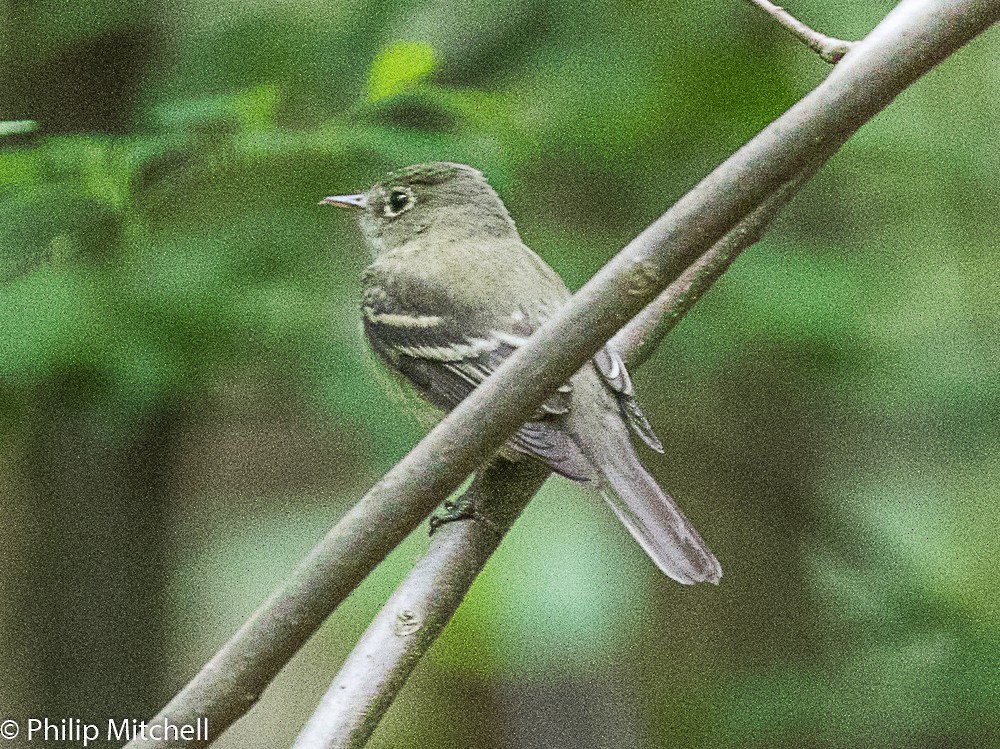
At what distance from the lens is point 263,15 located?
2.89 ft

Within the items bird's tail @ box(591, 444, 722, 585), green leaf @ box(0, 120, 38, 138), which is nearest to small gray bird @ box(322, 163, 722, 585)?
bird's tail @ box(591, 444, 722, 585)

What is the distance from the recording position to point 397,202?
1.02m

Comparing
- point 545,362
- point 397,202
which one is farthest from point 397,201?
point 545,362

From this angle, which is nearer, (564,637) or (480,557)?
(480,557)

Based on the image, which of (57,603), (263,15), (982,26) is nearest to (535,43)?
(263,15)

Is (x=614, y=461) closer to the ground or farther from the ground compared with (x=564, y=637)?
farther from the ground

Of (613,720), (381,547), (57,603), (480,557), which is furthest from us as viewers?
(613,720)

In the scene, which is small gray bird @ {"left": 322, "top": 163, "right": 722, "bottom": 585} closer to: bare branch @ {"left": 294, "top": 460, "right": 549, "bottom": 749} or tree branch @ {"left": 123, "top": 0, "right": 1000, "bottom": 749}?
bare branch @ {"left": 294, "top": 460, "right": 549, "bottom": 749}

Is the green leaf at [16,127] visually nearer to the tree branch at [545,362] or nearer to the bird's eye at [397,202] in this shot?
the bird's eye at [397,202]

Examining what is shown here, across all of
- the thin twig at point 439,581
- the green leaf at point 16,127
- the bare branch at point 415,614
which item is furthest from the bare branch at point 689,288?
the green leaf at point 16,127

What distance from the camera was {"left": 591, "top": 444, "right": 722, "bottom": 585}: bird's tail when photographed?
0.75 m

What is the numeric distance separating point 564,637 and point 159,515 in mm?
337

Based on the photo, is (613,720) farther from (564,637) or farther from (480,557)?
(480,557)

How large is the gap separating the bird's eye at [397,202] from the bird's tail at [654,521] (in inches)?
12.0
